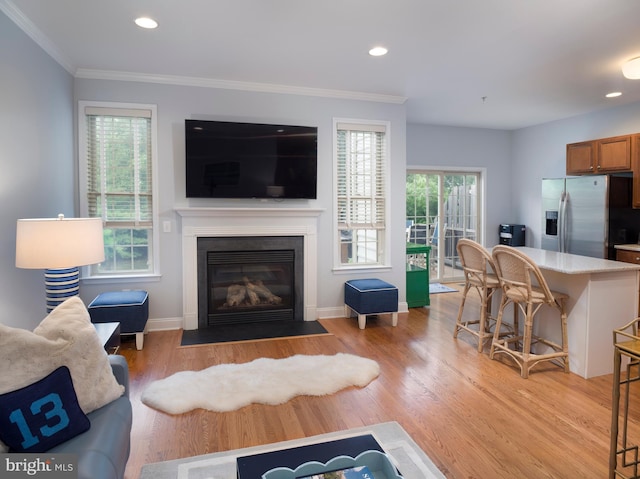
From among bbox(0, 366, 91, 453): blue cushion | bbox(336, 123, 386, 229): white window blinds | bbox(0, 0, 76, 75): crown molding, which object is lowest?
bbox(0, 366, 91, 453): blue cushion

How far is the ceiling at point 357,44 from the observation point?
8.96 feet

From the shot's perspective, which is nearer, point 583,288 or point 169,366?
point 583,288


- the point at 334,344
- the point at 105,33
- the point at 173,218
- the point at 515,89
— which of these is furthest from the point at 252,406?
the point at 515,89

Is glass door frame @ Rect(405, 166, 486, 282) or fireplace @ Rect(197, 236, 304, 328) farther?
glass door frame @ Rect(405, 166, 486, 282)

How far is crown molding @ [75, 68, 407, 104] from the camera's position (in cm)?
398

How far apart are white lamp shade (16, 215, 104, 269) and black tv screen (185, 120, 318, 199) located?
1.76 m

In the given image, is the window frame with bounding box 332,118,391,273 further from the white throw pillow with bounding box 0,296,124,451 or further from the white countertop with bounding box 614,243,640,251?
the white throw pillow with bounding box 0,296,124,451

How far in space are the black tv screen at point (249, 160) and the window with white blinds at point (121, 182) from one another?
1.59ft

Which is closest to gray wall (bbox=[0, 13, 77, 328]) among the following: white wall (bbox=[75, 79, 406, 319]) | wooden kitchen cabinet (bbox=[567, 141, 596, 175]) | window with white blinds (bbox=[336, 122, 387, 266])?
white wall (bbox=[75, 79, 406, 319])

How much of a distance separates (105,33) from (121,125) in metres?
1.16

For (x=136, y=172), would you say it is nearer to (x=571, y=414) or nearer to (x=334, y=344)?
(x=334, y=344)

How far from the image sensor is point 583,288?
311 cm

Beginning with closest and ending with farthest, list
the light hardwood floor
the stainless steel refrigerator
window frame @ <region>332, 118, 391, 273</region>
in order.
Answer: the light hardwood floor
window frame @ <region>332, 118, 391, 273</region>
the stainless steel refrigerator

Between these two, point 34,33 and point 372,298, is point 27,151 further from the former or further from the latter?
point 372,298
